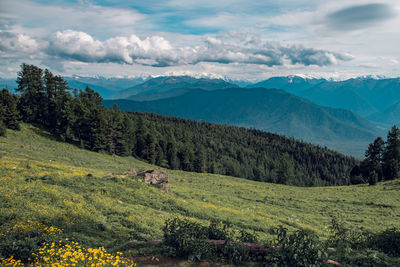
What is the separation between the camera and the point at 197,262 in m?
10.1

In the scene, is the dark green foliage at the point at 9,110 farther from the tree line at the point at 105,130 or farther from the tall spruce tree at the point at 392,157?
the tall spruce tree at the point at 392,157

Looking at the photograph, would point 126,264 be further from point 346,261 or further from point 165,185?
point 165,185

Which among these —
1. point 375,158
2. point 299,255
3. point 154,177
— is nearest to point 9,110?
point 154,177

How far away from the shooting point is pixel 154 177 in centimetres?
2859

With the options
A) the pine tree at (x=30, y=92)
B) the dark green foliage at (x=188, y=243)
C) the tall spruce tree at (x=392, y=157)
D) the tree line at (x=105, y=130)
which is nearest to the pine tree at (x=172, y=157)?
the tree line at (x=105, y=130)

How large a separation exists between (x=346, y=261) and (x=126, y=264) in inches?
364

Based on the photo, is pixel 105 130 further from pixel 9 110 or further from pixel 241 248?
pixel 241 248

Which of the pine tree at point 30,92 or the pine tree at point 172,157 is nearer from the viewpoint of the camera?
the pine tree at point 30,92

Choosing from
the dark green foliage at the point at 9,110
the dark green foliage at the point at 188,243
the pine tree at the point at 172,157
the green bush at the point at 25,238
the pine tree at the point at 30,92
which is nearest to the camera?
the green bush at the point at 25,238

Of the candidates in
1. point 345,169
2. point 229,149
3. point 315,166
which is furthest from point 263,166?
point 345,169

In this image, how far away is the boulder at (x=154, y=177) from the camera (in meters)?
27.9

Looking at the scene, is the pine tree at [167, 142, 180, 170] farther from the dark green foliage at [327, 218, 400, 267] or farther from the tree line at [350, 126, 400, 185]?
the dark green foliage at [327, 218, 400, 267]

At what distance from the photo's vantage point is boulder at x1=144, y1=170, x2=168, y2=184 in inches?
1100

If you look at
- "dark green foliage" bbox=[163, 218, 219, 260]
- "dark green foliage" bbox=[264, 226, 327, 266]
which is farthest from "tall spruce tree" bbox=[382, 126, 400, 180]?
"dark green foliage" bbox=[163, 218, 219, 260]
